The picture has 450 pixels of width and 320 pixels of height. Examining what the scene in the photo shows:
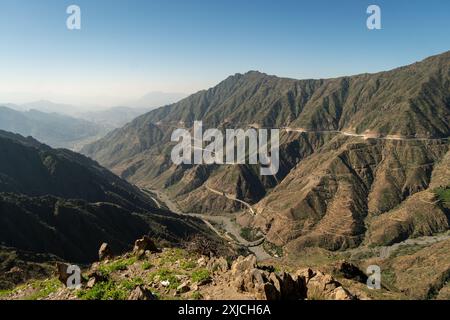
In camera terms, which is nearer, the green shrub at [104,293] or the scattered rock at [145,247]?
the green shrub at [104,293]

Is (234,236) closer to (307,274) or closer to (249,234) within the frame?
(249,234)

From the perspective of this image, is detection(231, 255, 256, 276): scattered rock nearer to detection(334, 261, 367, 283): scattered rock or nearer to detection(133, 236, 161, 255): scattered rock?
detection(133, 236, 161, 255): scattered rock

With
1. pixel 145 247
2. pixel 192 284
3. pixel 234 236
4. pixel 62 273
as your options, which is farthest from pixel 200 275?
pixel 234 236

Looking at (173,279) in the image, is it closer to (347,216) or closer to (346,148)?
(347,216)

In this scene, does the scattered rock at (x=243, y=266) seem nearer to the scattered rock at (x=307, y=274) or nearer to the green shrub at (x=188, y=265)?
the scattered rock at (x=307, y=274)

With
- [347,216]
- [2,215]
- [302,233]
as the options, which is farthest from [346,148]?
[2,215]

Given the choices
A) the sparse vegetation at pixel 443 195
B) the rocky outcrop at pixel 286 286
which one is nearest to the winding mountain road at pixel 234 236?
the sparse vegetation at pixel 443 195
